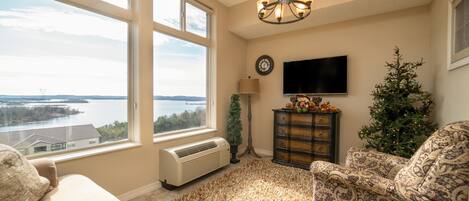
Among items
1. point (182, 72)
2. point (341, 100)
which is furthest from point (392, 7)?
point (182, 72)

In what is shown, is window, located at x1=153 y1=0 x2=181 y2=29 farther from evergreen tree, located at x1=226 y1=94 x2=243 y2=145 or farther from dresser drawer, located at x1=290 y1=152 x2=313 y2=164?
dresser drawer, located at x1=290 y1=152 x2=313 y2=164

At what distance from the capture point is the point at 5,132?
1.77 meters

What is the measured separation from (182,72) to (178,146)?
1.13m

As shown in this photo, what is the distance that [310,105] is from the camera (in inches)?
132

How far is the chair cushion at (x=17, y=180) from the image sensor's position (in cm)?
118

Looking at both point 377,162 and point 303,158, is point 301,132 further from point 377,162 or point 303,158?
point 377,162

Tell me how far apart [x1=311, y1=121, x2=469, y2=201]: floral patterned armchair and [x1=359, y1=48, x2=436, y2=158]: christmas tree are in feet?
4.15

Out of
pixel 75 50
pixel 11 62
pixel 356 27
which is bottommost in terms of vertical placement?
pixel 11 62

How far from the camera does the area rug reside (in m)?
2.40

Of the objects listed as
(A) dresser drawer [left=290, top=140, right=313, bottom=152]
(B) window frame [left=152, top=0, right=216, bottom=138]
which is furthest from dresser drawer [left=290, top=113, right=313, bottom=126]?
(B) window frame [left=152, top=0, right=216, bottom=138]

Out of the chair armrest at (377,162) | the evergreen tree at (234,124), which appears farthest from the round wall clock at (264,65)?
the chair armrest at (377,162)

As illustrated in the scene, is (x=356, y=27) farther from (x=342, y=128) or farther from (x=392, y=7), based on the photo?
(x=342, y=128)

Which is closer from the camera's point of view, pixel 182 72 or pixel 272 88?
pixel 182 72

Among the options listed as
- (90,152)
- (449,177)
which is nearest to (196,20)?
(90,152)
